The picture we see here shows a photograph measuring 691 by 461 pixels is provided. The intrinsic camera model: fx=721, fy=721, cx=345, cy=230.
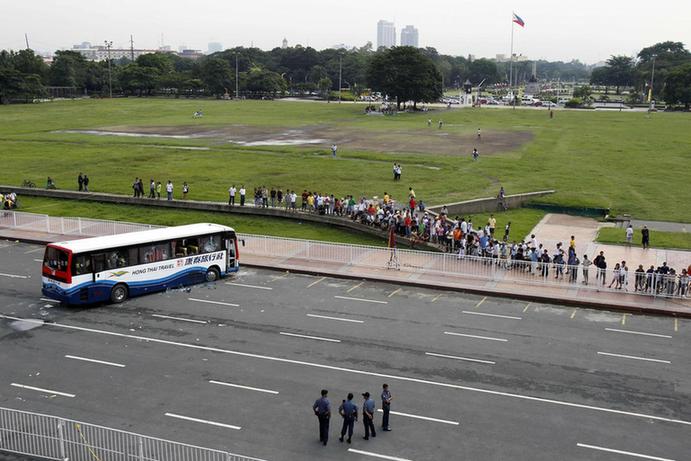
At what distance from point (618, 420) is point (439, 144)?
60204 millimetres

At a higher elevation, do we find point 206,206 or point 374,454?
point 206,206

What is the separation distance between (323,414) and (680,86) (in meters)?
135

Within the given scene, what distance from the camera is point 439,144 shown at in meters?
77.4

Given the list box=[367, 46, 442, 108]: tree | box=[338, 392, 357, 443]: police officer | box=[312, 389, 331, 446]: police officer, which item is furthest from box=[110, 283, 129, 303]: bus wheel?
box=[367, 46, 442, 108]: tree

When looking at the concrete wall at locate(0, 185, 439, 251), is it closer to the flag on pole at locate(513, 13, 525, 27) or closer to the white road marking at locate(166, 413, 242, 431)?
the white road marking at locate(166, 413, 242, 431)

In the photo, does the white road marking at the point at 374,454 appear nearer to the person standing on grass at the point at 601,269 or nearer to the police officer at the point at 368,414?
the police officer at the point at 368,414

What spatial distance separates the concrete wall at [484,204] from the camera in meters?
46.2

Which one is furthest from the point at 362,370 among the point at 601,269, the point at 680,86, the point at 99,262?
the point at 680,86

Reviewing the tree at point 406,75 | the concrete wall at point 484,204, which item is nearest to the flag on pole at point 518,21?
the tree at point 406,75

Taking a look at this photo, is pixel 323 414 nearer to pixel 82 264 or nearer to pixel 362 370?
pixel 362 370

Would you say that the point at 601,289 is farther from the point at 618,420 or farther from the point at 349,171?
the point at 349,171

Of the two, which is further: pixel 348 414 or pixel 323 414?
pixel 348 414

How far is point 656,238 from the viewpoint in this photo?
40.3 meters

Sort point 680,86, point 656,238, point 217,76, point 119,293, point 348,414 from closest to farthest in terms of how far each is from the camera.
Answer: point 348,414 < point 119,293 < point 656,238 < point 680,86 < point 217,76
